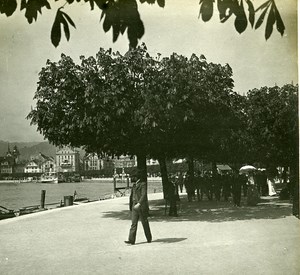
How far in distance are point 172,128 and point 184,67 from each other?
187cm

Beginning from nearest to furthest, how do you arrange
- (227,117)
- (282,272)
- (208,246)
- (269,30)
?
1. (269,30)
2. (282,272)
3. (208,246)
4. (227,117)

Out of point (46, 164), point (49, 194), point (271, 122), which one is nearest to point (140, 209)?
point (271, 122)

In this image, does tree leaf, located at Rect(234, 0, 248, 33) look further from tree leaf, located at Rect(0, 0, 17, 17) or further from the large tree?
the large tree

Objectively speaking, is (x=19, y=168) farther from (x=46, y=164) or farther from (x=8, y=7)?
(x=8, y=7)

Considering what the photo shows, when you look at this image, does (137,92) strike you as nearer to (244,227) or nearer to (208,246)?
(244,227)

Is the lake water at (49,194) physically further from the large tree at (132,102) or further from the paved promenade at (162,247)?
the paved promenade at (162,247)

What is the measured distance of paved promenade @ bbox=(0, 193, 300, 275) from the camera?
23.7 ft

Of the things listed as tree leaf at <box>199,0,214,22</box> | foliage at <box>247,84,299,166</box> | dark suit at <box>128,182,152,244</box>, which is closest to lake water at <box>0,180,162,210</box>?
foliage at <box>247,84,299,166</box>

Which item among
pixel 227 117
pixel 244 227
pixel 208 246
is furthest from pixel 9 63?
pixel 227 117

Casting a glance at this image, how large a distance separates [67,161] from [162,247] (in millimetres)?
156533

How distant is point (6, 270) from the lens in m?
7.41

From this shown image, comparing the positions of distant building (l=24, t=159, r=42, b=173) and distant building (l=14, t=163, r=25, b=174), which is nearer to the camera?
distant building (l=14, t=163, r=25, b=174)

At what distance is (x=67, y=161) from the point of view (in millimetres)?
162625

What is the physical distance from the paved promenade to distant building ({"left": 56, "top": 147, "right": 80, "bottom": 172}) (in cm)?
15152
